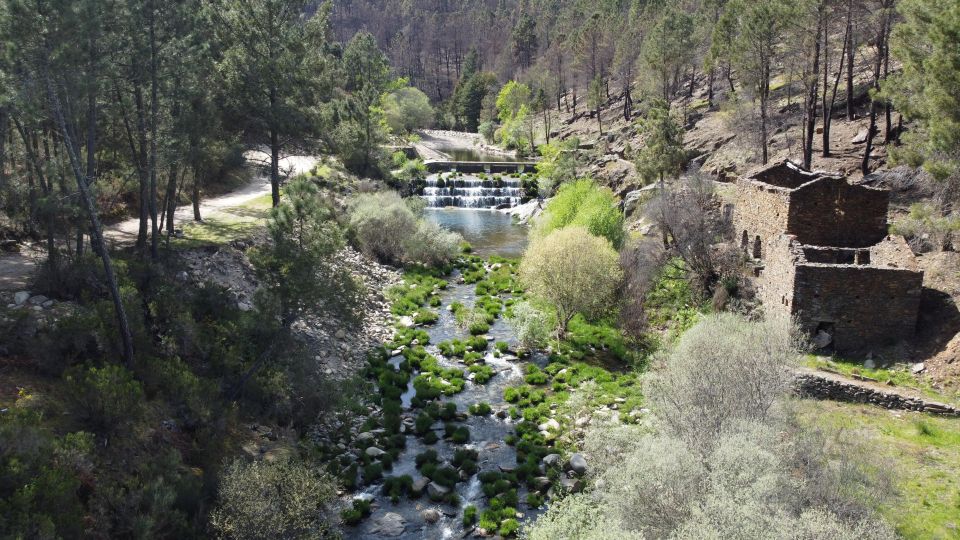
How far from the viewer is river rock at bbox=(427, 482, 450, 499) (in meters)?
14.8

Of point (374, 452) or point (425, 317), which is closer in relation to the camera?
point (374, 452)

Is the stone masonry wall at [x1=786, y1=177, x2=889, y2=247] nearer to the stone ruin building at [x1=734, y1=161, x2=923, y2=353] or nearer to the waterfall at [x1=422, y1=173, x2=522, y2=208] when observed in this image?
the stone ruin building at [x1=734, y1=161, x2=923, y2=353]

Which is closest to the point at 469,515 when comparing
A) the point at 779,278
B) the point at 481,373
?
the point at 481,373

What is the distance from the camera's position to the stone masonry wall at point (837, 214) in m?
21.8

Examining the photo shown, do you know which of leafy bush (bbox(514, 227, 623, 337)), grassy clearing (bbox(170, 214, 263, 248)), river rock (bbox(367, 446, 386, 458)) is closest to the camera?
river rock (bbox(367, 446, 386, 458))

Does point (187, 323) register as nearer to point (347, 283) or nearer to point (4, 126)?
point (347, 283)

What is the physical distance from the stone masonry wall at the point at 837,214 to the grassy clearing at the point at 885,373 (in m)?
5.80

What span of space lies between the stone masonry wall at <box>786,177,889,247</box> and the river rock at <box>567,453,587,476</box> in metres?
11.9

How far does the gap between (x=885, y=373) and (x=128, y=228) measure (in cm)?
2625

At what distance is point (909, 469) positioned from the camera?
41.5 ft

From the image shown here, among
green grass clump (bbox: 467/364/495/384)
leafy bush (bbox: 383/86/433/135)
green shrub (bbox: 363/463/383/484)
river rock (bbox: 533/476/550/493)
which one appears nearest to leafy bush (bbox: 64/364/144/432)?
green shrub (bbox: 363/463/383/484)

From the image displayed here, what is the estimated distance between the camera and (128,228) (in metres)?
24.9

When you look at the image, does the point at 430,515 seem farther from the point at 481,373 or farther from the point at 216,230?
the point at 216,230

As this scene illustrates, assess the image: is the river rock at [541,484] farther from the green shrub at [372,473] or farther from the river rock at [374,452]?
the river rock at [374,452]
